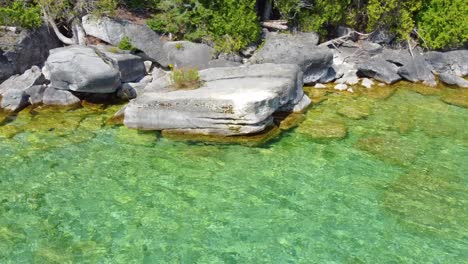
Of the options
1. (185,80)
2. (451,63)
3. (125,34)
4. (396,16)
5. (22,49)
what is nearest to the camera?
(185,80)

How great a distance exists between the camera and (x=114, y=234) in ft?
35.1

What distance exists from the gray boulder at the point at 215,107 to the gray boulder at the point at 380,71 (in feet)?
20.0

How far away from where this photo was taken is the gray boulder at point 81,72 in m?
16.6

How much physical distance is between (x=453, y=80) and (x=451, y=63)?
2.09m

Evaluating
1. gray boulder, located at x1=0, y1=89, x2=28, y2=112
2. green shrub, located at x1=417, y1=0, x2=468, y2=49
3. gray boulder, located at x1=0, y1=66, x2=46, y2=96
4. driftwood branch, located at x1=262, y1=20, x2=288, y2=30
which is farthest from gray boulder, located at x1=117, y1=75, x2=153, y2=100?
green shrub, located at x1=417, y1=0, x2=468, y2=49

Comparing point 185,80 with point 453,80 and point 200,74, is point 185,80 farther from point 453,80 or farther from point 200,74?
point 453,80

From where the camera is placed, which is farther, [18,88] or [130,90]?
[130,90]

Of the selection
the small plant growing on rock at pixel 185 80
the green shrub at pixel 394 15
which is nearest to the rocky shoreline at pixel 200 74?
the small plant growing on rock at pixel 185 80

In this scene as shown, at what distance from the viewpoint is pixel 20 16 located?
1955 centimetres

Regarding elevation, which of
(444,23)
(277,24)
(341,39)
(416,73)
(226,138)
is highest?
(444,23)

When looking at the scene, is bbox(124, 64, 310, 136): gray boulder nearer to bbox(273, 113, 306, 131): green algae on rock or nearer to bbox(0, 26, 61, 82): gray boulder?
bbox(273, 113, 306, 131): green algae on rock

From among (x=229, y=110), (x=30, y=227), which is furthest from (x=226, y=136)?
(x=30, y=227)

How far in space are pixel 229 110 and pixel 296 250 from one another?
228 inches

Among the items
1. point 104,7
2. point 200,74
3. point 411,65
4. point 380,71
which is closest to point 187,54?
point 200,74
